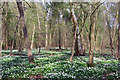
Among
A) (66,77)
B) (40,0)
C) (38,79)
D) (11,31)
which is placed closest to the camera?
(38,79)

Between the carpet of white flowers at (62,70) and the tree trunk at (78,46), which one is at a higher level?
the tree trunk at (78,46)

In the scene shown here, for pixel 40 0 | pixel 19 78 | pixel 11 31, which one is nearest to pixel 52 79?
pixel 19 78

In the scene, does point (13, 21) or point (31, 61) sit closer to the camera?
point (31, 61)

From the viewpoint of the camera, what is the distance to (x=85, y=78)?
793 cm

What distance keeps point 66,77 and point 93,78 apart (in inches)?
69.5

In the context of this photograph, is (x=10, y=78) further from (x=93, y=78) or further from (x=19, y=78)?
(x=93, y=78)

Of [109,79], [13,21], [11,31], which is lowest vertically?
[109,79]

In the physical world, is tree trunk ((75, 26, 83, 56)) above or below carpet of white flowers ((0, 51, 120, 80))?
above

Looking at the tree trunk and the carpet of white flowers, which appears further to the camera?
the tree trunk

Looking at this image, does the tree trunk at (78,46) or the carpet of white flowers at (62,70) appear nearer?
the carpet of white flowers at (62,70)

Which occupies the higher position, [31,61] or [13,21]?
[13,21]

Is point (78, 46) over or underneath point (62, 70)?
over

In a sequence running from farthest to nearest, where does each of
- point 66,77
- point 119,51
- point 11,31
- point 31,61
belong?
1. point 11,31
2. point 119,51
3. point 31,61
4. point 66,77

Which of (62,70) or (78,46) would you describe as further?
(78,46)
